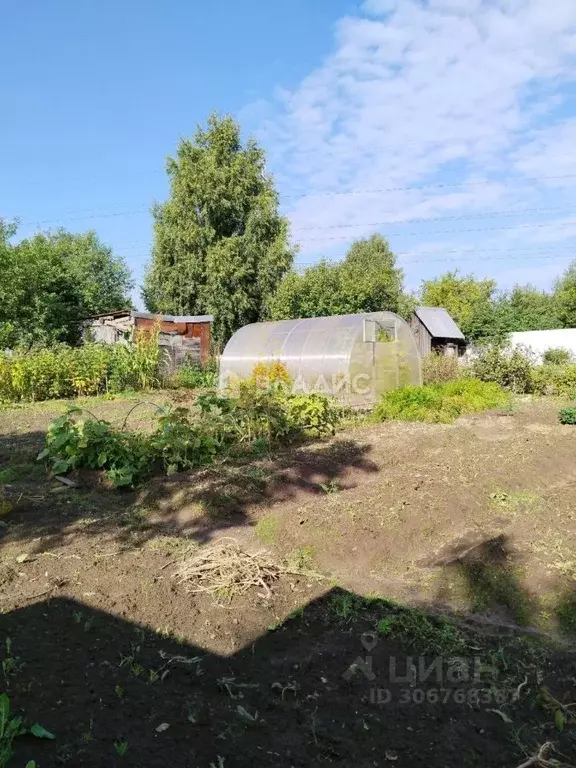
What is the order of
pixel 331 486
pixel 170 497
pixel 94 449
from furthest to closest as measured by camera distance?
pixel 94 449 < pixel 331 486 < pixel 170 497

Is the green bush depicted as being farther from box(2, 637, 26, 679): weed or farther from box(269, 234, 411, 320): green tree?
box(2, 637, 26, 679): weed

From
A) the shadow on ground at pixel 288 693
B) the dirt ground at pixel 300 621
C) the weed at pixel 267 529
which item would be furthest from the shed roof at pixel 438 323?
the shadow on ground at pixel 288 693

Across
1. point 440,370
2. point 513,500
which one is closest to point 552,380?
point 440,370

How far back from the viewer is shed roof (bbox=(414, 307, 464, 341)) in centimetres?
2447

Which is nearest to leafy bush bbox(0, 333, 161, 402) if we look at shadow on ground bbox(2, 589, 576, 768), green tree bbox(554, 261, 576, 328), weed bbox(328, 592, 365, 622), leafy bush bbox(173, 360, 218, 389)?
leafy bush bbox(173, 360, 218, 389)

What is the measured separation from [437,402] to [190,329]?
36.3 ft

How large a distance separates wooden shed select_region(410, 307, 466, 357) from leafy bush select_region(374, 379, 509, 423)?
479 inches

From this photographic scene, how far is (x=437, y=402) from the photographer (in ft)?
35.4

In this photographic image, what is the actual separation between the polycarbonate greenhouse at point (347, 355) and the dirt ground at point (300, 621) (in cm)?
594

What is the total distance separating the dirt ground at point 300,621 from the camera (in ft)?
8.16

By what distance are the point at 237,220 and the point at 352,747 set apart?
74.7ft

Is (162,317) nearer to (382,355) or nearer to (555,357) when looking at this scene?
(382,355)

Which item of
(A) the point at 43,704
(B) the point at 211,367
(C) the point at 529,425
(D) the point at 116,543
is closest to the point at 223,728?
(A) the point at 43,704

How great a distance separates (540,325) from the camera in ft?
88.0
